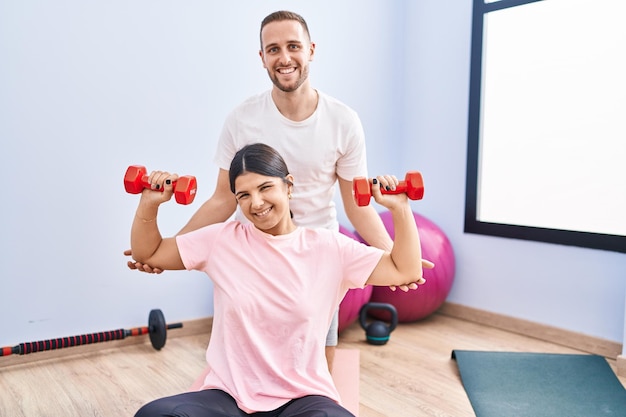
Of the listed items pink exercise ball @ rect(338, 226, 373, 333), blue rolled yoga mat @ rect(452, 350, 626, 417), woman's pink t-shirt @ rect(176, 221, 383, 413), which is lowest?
blue rolled yoga mat @ rect(452, 350, 626, 417)

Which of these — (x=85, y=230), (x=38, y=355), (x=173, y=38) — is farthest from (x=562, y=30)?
(x=38, y=355)

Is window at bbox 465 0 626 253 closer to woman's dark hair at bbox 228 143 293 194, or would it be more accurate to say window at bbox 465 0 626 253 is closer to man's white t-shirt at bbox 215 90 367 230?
man's white t-shirt at bbox 215 90 367 230

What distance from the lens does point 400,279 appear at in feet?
4.84

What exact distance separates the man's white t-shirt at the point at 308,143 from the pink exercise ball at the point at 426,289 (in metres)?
1.16

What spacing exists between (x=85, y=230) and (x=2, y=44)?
2.70 feet

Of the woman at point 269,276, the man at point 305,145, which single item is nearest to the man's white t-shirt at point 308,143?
the man at point 305,145

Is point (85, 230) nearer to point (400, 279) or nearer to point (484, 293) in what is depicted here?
point (400, 279)

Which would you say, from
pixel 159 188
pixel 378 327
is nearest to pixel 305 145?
pixel 159 188

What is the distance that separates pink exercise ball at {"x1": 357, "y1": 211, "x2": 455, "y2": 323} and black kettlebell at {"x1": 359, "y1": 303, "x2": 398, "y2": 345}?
0.19 metres

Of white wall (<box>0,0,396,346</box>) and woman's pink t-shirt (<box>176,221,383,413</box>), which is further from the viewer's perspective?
white wall (<box>0,0,396,346</box>)

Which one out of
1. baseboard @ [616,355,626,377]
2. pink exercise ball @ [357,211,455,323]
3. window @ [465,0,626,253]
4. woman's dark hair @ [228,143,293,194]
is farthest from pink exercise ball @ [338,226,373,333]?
woman's dark hair @ [228,143,293,194]

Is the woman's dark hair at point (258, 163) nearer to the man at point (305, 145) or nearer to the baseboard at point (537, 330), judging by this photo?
the man at point (305, 145)

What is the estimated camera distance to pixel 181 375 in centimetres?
241

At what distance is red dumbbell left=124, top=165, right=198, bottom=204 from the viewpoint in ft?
4.85
